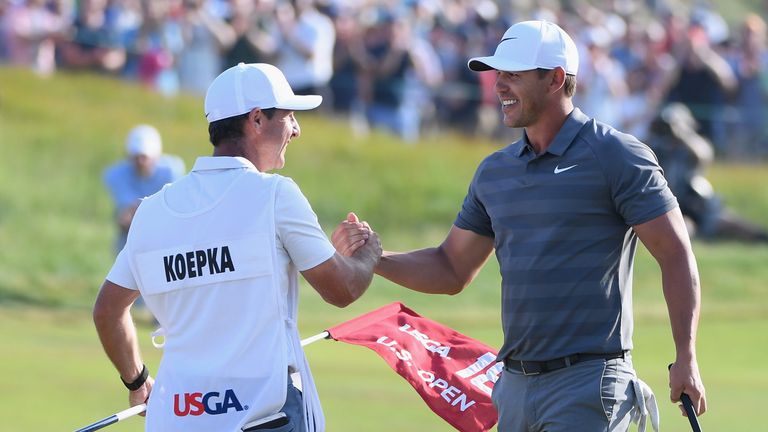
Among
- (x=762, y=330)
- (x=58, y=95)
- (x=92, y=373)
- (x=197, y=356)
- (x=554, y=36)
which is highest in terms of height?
(x=58, y=95)

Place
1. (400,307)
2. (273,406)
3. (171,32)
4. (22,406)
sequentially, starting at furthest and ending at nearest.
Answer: (171,32) → (22,406) → (400,307) → (273,406)

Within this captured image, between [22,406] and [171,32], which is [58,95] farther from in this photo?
[22,406]

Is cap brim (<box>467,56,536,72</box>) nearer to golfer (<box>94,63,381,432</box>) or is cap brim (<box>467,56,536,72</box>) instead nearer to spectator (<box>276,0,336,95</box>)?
golfer (<box>94,63,381,432</box>)

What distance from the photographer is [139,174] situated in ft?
49.6

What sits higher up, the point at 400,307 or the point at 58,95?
the point at 58,95

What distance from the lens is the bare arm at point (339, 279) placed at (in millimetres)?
5090

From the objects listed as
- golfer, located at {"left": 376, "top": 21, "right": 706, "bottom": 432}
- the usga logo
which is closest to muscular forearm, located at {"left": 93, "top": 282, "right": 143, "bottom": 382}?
the usga logo

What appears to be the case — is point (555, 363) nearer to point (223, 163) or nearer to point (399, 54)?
point (223, 163)

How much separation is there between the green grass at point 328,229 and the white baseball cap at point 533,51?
17.9 feet

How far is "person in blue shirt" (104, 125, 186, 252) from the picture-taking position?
1491 centimetres

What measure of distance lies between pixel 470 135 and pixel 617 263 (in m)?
17.2

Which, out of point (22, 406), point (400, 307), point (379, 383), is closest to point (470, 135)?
point (379, 383)

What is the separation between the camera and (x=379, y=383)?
12.1m

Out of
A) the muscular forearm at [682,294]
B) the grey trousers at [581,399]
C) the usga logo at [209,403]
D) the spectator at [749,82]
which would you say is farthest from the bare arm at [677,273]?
the spectator at [749,82]
